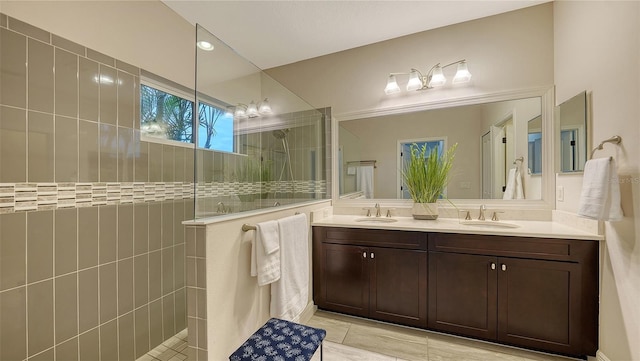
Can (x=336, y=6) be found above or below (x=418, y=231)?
above

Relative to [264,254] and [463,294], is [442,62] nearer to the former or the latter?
[463,294]

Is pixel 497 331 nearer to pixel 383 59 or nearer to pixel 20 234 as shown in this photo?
pixel 383 59

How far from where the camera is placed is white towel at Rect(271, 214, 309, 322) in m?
1.57

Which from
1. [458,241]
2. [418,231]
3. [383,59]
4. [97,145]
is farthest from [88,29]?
[458,241]

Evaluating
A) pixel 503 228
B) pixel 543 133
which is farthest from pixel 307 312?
pixel 543 133

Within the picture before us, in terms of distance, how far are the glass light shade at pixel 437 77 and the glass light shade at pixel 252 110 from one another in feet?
5.44

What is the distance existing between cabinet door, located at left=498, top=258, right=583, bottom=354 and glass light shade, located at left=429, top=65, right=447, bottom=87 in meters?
1.59

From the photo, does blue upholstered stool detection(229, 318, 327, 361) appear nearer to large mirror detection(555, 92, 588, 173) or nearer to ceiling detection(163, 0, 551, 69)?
large mirror detection(555, 92, 588, 173)

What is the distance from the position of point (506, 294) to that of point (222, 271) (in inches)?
73.8

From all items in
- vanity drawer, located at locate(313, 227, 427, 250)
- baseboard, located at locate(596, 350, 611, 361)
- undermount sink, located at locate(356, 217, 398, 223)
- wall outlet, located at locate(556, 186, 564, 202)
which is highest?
wall outlet, located at locate(556, 186, 564, 202)

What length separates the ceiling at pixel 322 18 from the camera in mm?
2021

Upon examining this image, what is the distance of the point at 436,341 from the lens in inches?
72.9

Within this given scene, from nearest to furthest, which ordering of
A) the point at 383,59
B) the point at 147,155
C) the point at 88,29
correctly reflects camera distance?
1. the point at 88,29
2. the point at 147,155
3. the point at 383,59

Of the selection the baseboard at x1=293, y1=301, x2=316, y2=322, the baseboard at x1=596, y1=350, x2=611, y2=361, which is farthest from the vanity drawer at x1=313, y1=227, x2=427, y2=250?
the baseboard at x1=596, y1=350, x2=611, y2=361
